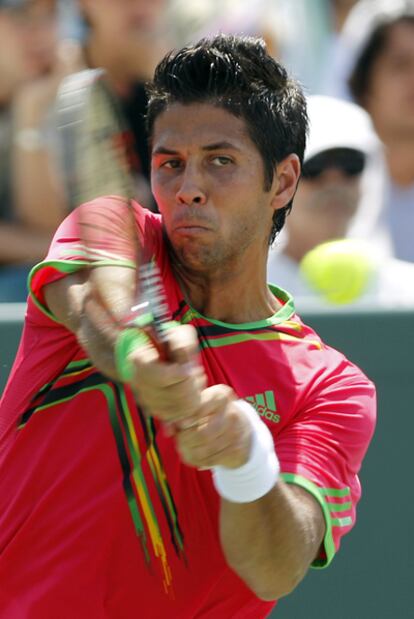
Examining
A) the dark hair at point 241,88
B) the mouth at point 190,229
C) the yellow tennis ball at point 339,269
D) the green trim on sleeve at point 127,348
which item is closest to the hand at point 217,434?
the green trim on sleeve at point 127,348

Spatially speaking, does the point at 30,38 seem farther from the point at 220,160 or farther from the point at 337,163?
the point at 220,160

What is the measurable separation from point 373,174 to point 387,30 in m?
0.60

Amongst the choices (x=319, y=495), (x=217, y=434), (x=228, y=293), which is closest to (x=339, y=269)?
(x=228, y=293)

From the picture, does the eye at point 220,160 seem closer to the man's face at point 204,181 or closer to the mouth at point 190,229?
the man's face at point 204,181

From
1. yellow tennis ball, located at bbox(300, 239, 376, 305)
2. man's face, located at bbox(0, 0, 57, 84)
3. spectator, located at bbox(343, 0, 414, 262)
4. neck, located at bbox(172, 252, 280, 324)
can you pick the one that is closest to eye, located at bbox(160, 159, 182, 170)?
neck, located at bbox(172, 252, 280, 324)

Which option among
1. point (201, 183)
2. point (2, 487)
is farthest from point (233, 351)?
point (2, 487)

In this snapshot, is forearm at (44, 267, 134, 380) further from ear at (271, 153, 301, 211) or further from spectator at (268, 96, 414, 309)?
spectator at (268, 96, 414, 309)

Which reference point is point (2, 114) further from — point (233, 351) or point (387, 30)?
point (233, 351)

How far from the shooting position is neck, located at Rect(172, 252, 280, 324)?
8.93 feet

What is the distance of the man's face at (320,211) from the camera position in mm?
4621

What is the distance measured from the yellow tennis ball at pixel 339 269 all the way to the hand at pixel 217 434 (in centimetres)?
203

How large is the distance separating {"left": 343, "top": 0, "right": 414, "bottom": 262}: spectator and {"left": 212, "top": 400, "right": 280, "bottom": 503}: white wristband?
2.76 meters

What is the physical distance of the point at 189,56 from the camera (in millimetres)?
2773

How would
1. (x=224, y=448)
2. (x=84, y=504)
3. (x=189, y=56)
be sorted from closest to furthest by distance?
(x=224, y=448) → (x=84, y=504) → (x=189, y=56)
